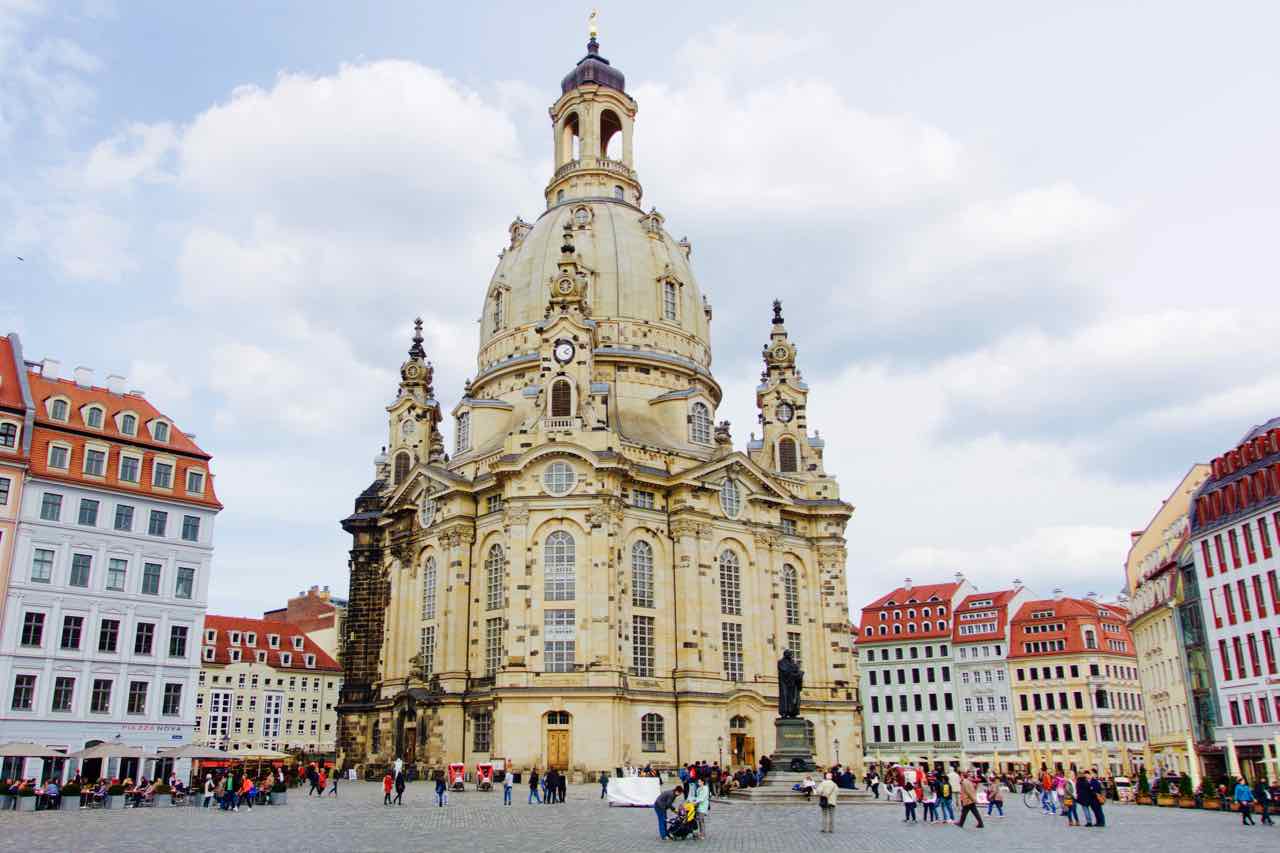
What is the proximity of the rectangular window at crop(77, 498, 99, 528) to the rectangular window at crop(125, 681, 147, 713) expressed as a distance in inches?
303

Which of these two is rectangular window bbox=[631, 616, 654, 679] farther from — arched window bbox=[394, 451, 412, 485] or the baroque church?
arched window bbox=[394, 451, 412, 485]

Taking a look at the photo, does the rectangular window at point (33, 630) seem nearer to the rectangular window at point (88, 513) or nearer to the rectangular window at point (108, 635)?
the rectangular window at point (108, 635)

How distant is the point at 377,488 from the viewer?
76.7 meters

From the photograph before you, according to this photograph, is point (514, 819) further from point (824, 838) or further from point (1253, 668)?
point (1253, 668)

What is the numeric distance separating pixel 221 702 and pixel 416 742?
30.6 meters

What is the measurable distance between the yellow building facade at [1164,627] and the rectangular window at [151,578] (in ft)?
180

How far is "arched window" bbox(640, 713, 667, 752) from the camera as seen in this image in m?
56.8

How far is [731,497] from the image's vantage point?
214ft

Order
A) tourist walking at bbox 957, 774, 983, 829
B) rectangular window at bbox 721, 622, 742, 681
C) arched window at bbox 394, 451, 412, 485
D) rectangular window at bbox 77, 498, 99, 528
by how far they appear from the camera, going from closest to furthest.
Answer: tourist walking at bbox 957, 774, 983, 829 < rectangular window at bbox 77, 498, 99, 528 < rectangular window at bbox 721, 622, 742, 681 < arched window at bbox 394, 451, 412, 485

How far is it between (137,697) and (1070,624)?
73.7 meters

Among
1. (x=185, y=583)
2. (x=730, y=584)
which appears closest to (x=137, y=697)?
(x=185, y=583)

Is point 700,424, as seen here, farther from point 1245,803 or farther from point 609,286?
point 1245,803

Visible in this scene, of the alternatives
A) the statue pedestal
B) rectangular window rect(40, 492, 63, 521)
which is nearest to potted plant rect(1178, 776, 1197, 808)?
the statue pedestal

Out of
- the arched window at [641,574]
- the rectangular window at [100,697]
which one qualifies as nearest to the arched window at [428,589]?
the arched window at [641,574]
